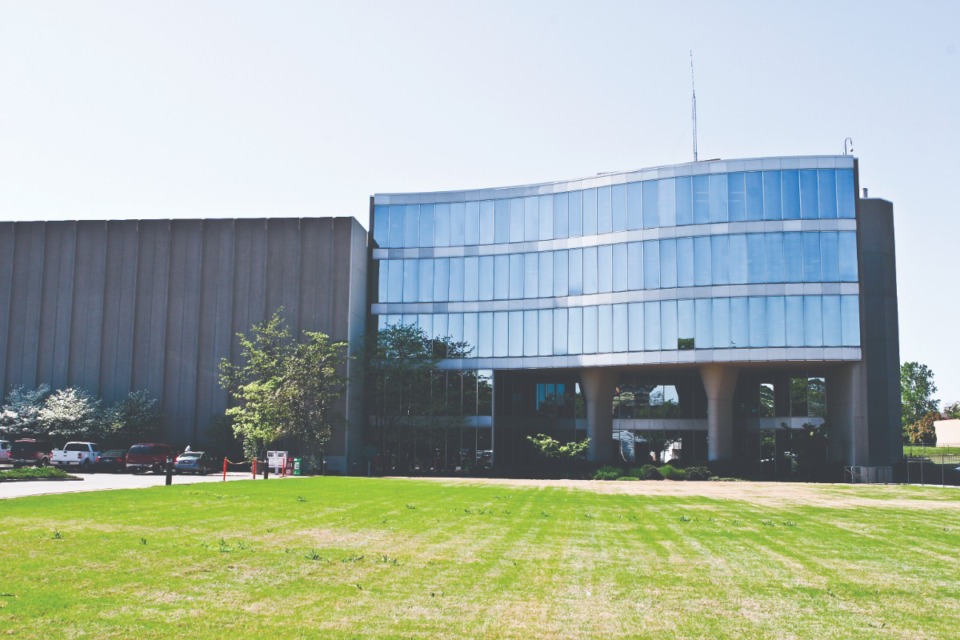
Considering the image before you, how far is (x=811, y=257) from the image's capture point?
55.0m

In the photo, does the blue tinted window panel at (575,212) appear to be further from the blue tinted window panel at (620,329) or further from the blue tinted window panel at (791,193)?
the blue tinted window panel at (791,193)

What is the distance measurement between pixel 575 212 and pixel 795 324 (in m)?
16.5

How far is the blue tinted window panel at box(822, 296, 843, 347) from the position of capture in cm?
5425

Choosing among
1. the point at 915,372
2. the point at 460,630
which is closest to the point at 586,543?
the point at 460,630

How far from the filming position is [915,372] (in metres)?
157

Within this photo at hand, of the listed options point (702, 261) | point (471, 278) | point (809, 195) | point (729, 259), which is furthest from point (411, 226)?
point (809, 195)

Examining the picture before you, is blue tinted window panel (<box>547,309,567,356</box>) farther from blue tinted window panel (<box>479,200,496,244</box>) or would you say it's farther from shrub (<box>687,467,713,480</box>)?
shrub (<box>687,467,713,480</box>)

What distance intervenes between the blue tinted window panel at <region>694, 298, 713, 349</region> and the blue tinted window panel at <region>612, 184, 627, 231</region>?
7.56 m

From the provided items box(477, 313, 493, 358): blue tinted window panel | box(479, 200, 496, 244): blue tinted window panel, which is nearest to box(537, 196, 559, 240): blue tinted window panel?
box(479, 200, 496, 244): blue tinted window panel

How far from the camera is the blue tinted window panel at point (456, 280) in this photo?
6500cm

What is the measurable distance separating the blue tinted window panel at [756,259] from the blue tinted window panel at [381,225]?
26.0m

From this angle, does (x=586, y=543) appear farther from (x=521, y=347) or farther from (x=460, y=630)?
(x=521, y=347)

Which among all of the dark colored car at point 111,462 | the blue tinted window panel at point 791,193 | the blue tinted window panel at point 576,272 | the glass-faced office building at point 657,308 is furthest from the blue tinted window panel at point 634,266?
the dark colored car at point 111,462

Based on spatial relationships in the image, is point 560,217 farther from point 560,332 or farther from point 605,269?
point 560,332
